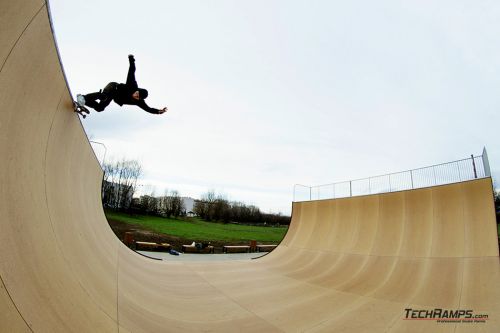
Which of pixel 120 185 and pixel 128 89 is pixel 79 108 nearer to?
pixel 128 89

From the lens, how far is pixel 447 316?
420 cm

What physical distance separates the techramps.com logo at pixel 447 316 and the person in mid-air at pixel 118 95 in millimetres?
5809

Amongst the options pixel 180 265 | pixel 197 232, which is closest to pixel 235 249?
pixel 180 265

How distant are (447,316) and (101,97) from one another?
6.66 meters

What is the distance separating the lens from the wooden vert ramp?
1.68m

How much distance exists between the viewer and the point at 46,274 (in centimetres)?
202

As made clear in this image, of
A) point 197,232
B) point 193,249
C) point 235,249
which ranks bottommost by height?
point 197,232

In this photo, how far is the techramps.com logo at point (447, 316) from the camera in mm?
3963

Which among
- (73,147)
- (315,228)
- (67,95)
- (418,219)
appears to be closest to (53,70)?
(67,95)

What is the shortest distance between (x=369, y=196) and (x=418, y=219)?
209 cm

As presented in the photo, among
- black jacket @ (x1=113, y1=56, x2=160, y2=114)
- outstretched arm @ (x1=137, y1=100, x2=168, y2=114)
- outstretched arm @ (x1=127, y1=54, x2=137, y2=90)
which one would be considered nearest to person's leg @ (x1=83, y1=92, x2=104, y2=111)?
black jacket @ (x1=113, y1=56, x2=160, y2=114)

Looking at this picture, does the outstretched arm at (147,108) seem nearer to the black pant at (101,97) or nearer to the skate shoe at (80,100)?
the black pant at (101,97)

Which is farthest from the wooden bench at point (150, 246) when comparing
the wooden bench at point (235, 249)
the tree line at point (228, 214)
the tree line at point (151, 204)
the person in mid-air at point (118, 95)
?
the tree line at point (228, 214)

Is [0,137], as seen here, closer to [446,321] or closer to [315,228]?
[446,321]
